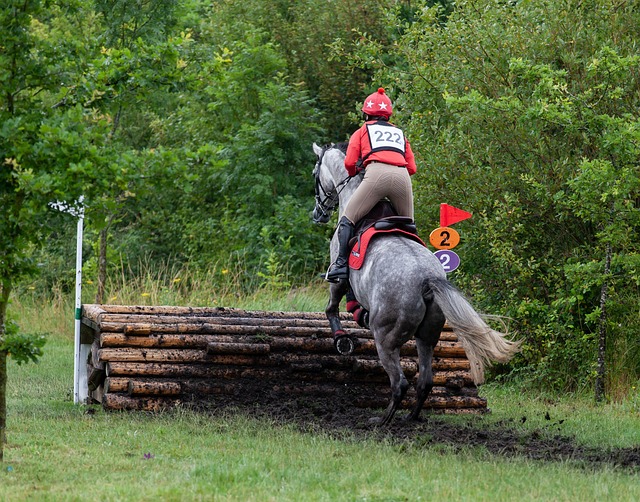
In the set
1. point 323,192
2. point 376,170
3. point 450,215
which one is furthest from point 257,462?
point 450,215

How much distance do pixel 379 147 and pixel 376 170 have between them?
0.98 feet

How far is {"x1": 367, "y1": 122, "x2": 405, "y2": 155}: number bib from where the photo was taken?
33.3 ft

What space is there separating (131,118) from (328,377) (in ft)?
54.5

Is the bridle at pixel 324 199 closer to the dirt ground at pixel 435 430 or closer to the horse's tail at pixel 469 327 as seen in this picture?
the dirt ground at pixel 435 430

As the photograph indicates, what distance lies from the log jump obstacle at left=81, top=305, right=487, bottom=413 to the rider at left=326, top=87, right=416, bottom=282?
46.5 inches

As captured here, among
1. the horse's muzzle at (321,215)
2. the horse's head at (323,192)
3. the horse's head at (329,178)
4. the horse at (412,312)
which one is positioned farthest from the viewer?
the horse's muzzle at (321,215)

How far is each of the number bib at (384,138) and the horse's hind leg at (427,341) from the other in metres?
1.83

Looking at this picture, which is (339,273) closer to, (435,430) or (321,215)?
(321,215)

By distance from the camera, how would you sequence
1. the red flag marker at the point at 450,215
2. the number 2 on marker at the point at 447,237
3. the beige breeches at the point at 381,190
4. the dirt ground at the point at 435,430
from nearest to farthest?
the dirt ground at the point at 435,430 < the beige breeches at the point at 381,190 < the number 2 on marker at the point at 447,237 < the red flag marker at the point at 450,215

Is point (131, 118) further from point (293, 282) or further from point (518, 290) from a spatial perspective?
point (518, 290)

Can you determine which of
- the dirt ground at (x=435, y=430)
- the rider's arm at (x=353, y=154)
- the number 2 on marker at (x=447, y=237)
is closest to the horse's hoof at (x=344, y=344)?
the dirt ground at (x=435, y=430)

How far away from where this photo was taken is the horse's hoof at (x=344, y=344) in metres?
11.0

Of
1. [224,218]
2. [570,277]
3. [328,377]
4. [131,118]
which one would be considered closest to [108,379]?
[328,377]

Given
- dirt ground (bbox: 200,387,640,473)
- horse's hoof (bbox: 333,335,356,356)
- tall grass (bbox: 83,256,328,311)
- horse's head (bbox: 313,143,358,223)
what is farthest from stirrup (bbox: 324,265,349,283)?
tall grass (bbox: 83,256,328,311)
